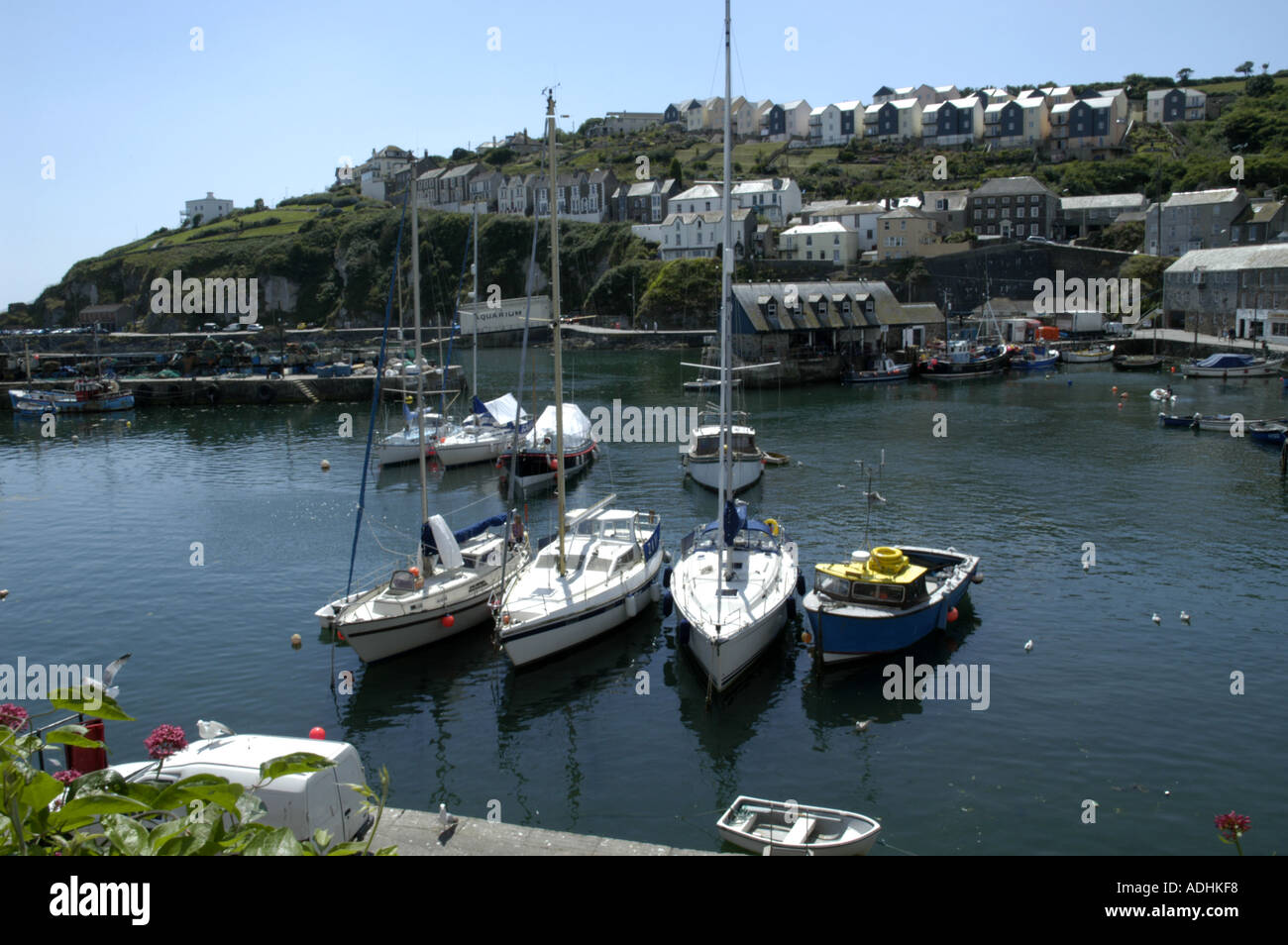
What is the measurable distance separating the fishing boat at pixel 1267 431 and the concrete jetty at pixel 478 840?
46.0 metres

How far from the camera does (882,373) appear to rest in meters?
78.9

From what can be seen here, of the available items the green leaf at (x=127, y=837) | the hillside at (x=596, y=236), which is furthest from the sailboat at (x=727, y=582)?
the hillside at (x=596, y=236)

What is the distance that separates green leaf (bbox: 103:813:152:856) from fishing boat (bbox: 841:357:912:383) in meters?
76.7

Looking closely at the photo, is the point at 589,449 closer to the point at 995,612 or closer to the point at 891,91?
the point at 995,612

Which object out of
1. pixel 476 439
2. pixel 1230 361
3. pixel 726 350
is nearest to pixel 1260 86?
pixel 1230 361

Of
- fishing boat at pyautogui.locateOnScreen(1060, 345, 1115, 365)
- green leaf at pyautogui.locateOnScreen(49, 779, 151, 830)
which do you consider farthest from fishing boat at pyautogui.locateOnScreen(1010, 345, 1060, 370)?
green leaf at pyautogui.locateOnScreen(49, 779, 151, 830)

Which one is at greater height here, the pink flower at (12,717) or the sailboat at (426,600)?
the pink flower at (12,717)

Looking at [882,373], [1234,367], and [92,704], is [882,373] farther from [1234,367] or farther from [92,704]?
[92,704]

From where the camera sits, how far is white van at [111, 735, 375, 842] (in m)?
12.2

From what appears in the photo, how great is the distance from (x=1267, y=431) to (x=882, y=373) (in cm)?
3316

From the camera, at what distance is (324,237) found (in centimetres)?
15925

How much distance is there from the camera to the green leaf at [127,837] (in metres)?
4.05

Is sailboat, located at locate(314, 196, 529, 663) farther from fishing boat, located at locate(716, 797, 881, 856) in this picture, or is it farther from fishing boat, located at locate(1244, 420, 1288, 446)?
fishing boat, located at locate(1244, 420, 1288, 446)

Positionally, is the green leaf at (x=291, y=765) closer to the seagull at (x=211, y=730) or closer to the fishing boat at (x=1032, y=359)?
the seagull at (x=211, y=730)
